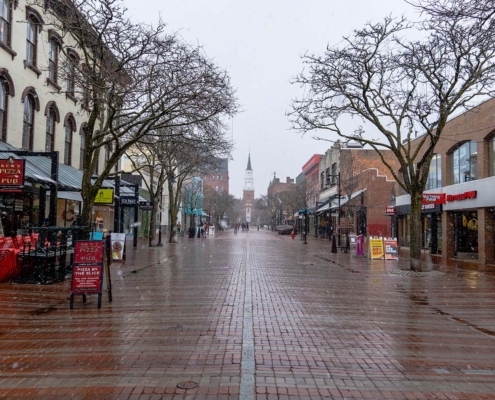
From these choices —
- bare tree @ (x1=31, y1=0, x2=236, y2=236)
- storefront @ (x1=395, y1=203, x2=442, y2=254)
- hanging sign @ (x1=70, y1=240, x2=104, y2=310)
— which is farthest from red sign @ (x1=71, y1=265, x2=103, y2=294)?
storefront @ (x1=395, y1=203, x2=442, y2=254)

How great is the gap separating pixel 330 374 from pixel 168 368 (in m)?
1.94

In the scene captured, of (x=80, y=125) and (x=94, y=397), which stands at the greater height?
(x=80, y=125)

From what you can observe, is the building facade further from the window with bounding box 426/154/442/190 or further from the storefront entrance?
the window with bounding box 426/154/442/190

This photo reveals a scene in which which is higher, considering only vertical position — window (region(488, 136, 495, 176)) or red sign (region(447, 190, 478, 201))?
window (region(488, 136, 495, 176))

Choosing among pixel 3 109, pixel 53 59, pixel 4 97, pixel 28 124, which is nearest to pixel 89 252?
pixel 3 109

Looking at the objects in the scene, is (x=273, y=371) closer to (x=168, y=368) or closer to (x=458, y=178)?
(x=168, y=368)

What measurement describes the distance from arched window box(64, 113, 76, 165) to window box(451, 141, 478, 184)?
20372 mm

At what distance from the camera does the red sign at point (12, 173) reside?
44.3ft

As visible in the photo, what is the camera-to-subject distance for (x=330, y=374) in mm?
5707

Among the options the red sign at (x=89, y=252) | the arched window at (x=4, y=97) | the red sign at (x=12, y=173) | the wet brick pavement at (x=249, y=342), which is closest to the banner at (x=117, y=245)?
the arched window at (x=4, y=97)

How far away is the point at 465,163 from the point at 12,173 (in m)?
20.2

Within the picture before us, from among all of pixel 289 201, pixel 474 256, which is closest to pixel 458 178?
pixel 474 256

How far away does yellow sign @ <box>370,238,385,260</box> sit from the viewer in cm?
2353

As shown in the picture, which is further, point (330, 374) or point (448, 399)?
point (330, 374)
